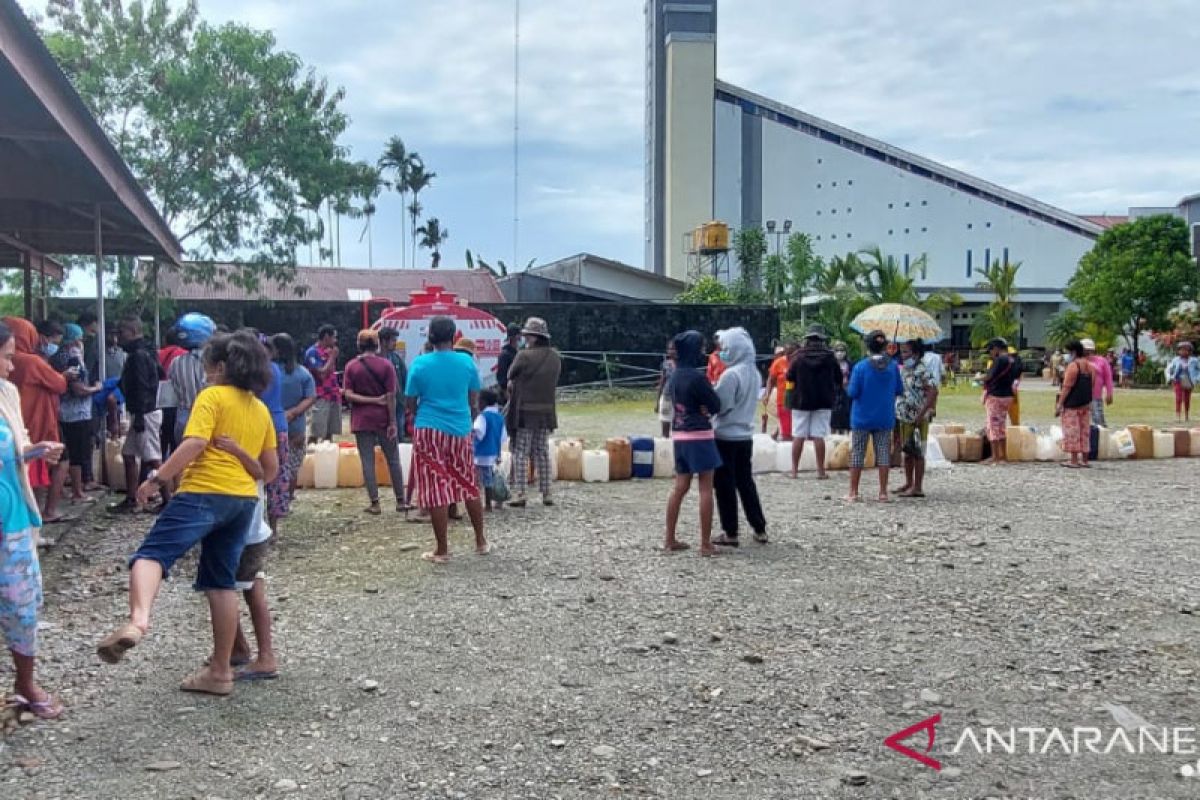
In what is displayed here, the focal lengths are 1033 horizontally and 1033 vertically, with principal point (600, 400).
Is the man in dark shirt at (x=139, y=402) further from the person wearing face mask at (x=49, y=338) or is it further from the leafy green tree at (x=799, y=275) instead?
the leafy green tree at (x=799, y=275)

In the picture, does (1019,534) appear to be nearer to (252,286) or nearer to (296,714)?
(296,714)

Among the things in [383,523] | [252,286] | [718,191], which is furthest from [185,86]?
[718,191]

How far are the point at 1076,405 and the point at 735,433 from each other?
6.60m

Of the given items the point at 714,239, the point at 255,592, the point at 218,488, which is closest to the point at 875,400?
the point at 255,592

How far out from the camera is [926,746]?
162 inches

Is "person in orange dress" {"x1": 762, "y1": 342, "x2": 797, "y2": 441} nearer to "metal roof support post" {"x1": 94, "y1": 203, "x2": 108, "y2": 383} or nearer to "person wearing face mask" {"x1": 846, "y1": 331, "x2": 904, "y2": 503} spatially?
"person wearing face mask" {"x1": 846, "y1": 331, "x2": 904, "y2": 503}

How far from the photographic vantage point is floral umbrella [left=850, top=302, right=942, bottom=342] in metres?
12.8

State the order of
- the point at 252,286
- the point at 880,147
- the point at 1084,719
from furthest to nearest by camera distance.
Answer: the point at 880,147 < the point at 252,286 < the point at 1084,719

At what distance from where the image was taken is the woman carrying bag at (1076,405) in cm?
1214

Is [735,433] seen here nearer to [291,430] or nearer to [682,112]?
[291,430]

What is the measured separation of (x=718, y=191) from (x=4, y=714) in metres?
62.0

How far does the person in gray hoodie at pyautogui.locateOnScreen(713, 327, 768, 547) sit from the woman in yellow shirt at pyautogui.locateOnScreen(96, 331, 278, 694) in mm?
3868

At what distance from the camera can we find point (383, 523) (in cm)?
884

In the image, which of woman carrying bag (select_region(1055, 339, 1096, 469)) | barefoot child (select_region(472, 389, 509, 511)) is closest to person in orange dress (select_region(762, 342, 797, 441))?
woman carrying bag (select_region(1055, 339, 1096, 469))
